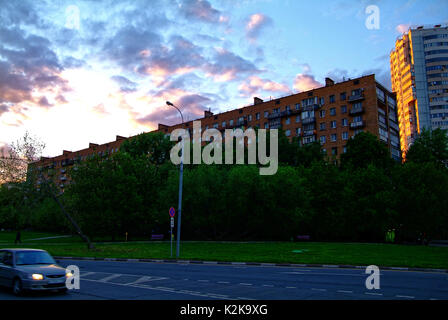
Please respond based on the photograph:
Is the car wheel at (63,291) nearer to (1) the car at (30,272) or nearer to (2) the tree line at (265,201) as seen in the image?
(1) the car at (30,272)

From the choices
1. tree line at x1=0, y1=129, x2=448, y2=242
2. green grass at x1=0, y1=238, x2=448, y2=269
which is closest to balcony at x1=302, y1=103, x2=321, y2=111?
tree line at x1=0, y1=129, x2=448, y2=242

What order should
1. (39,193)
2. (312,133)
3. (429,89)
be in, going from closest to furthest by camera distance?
1. (39,193)
2. (312,133)
3. (429,89)

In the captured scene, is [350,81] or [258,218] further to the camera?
[350,81]

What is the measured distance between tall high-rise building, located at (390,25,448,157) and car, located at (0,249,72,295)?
12076 centimetres

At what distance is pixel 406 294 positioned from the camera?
1044cm

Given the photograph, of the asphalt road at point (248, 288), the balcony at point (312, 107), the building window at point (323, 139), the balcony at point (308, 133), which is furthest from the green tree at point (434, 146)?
the asphalt road at point (248, 288)

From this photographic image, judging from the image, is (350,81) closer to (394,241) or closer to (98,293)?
(394,241)

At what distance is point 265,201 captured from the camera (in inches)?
1629

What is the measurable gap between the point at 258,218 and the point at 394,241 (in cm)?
1693

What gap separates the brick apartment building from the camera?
213 feet

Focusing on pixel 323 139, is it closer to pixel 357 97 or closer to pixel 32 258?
pixel 357 97

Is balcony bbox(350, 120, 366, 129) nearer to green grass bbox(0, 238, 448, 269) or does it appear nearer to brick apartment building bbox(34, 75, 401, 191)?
brick apartment building bbox(34, 75, 401, 191)

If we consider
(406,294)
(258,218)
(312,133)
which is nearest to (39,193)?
(258,218)

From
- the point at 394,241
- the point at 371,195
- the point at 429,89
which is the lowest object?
the point at 394,241
